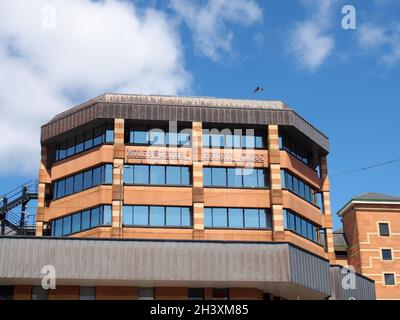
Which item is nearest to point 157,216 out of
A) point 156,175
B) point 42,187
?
point 156,175

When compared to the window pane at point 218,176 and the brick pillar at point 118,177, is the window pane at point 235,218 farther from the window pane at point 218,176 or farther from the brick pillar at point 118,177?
the brick pillar at point 118,177

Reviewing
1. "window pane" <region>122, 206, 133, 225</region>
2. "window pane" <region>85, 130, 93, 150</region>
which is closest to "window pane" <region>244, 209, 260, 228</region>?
"window pane" <region>122, 206, 133, 225</region>

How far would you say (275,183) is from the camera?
167 feet

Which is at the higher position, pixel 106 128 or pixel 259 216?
pixel 106 128

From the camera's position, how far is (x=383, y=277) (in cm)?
7350

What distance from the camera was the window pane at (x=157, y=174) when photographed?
5062 cm

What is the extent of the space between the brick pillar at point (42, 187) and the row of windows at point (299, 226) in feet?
66.7

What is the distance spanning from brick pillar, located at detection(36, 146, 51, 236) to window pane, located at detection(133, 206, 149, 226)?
895 centimetres

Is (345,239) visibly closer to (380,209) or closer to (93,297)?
(380,209)

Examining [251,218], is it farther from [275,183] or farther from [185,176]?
[185,176]

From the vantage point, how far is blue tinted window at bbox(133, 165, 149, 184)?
5041 cm

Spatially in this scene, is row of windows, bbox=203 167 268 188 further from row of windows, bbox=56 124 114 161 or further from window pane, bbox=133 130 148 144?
row of windows, bbox=56 124 114 161
